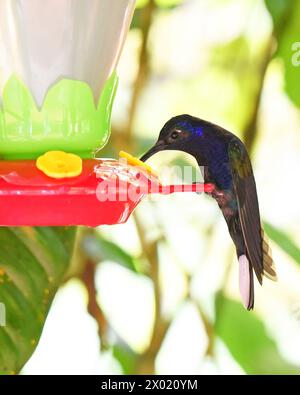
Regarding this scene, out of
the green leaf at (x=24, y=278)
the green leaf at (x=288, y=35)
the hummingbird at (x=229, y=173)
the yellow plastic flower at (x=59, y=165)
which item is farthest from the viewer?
the green leaf at (x=288, y=35)

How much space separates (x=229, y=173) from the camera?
1.38 meters

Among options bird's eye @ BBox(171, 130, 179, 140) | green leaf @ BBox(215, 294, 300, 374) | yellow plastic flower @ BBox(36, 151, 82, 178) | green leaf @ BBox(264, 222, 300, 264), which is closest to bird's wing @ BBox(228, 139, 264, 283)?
bird's eye @ BBox(171, 130, 179, 140)

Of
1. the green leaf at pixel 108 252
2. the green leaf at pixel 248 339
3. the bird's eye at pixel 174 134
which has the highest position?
the bird's eye at pixel 174 134

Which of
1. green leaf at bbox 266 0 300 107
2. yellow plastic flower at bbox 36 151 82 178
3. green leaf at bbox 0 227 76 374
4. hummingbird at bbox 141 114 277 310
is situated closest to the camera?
yellow plastic flower at bbox 36 151 82 178

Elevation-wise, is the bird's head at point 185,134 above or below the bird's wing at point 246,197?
above

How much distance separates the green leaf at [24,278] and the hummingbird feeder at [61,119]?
816mm

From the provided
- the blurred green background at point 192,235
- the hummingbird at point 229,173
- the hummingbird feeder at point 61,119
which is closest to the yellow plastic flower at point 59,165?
the hummingbird feeder at point 61,119

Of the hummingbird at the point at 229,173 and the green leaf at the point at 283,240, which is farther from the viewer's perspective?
the green leaf at the point at 283,240

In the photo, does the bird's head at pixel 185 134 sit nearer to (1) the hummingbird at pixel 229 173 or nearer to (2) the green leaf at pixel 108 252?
(1) the hummingbird at pixel 229 173

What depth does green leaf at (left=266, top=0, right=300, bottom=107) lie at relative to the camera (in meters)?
2.12

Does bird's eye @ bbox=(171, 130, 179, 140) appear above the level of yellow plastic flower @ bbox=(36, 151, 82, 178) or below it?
below

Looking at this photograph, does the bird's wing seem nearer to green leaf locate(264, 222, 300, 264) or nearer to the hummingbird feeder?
the hummingbird feeder

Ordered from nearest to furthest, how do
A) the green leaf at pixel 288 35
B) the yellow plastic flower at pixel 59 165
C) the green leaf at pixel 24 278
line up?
1. the yellow plastic flower at pixel 59 165
2. the green leaf at pixel 24 278
3. the green leaf at pixel 288 35

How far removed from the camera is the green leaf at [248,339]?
222cm
